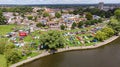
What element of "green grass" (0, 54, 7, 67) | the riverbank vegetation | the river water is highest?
the riverbank vegetation

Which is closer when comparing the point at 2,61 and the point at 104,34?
the point at 2,61

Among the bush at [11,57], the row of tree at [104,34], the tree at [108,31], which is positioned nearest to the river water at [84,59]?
the bush at [11,57]

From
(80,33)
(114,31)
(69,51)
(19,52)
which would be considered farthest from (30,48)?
(114,31)

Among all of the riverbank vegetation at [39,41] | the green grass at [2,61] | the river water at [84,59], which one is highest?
the riverbank vegetation at [39,41]

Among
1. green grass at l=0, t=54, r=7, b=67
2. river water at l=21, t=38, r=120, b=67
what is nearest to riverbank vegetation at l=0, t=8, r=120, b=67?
green grass at l=0, t=54, r=7, b=67

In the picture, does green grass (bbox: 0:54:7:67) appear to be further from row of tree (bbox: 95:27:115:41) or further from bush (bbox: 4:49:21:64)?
row of tree (bbox: 95:27:115:41)

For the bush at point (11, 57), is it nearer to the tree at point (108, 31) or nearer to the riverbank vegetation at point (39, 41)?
the riverbank vegetation at point (39, 41)

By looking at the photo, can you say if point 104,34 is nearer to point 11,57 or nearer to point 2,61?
point 11,57

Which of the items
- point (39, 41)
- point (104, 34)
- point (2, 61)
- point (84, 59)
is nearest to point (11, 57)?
point (2, 61)

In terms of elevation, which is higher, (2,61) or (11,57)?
(11,57)
